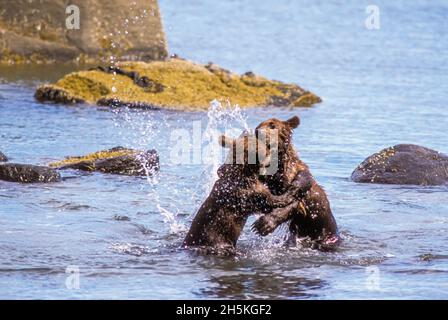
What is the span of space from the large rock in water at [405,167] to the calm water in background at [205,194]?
22 centimetres

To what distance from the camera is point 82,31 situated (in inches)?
801

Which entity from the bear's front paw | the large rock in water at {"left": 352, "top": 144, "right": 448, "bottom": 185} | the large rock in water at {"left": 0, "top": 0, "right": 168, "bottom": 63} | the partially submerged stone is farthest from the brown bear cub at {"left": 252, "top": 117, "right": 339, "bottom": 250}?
the large rock in water at {"left": 0, "top": 0, "right": 168, "bottom": 63}

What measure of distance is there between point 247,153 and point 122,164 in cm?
416

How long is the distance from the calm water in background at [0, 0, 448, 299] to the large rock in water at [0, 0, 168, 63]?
60cm

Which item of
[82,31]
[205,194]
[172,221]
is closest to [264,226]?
[172,221]

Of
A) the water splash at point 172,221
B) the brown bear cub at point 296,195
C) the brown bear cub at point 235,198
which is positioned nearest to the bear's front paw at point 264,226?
the brown bear cub at point 296,195

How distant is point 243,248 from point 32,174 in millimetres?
3312

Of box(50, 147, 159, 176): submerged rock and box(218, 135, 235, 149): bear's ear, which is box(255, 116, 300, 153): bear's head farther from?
box(50, 147, 159, 176): submerged rock

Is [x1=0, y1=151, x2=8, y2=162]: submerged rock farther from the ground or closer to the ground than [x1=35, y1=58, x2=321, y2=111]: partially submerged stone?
closer to the ground

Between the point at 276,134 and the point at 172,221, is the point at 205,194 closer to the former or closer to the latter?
the point at 172,221

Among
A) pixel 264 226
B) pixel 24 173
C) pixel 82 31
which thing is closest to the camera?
pixel 264 226

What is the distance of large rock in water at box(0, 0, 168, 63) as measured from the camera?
789 inches
